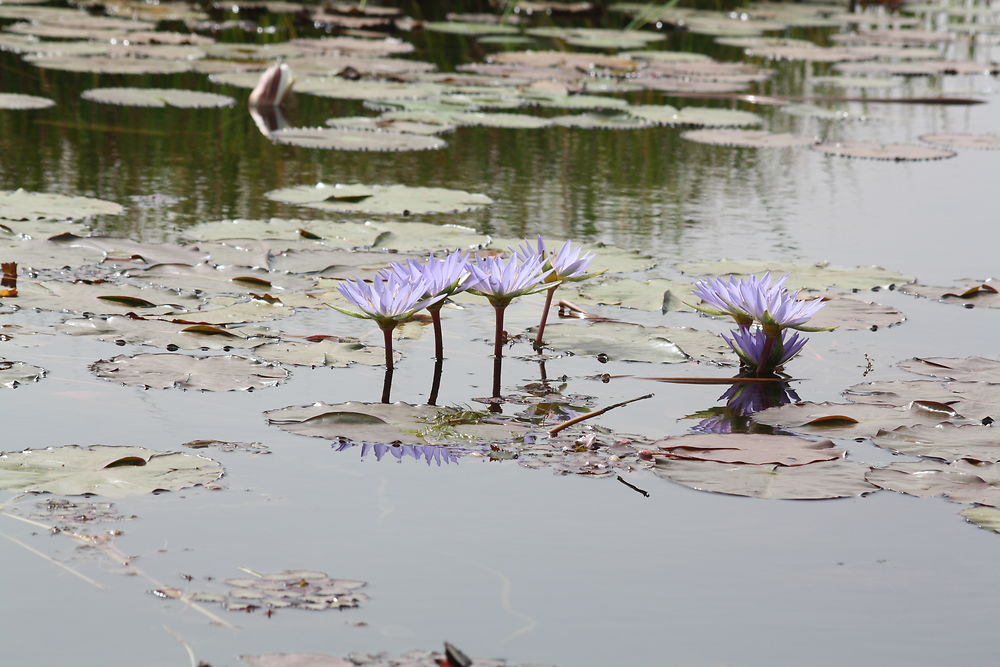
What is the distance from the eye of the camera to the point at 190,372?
7.80 ft

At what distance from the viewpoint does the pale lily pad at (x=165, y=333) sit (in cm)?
257

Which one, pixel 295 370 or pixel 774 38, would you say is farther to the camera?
pixel 774 38

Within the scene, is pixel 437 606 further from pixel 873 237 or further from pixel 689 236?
pixel 873 237

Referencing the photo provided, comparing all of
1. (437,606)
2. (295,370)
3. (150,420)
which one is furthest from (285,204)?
(437,606)

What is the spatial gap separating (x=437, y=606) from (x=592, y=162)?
3324 mm

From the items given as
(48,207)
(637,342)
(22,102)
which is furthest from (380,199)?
(22,102)

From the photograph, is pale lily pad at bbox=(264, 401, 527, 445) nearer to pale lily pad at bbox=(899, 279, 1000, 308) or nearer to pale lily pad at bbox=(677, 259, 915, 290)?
pale lily pad at bbox=(677, 259, 915, 290)

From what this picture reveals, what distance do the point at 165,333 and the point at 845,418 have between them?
1.27 meters

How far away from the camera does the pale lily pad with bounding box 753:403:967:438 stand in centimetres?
224

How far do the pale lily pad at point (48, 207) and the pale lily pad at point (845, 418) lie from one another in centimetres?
200

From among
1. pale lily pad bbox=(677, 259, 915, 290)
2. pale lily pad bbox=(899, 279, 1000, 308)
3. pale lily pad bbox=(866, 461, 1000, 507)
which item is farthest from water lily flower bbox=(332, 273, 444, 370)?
pale lily pad bbox=(899, 279, 1000, 308)

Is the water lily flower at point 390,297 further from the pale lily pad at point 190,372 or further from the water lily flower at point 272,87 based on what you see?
the water lily flower at point 272,87

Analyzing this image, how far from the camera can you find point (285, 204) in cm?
387

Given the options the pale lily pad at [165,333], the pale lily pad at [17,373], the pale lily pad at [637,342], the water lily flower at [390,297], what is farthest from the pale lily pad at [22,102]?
the water lily flower at [390,297]
